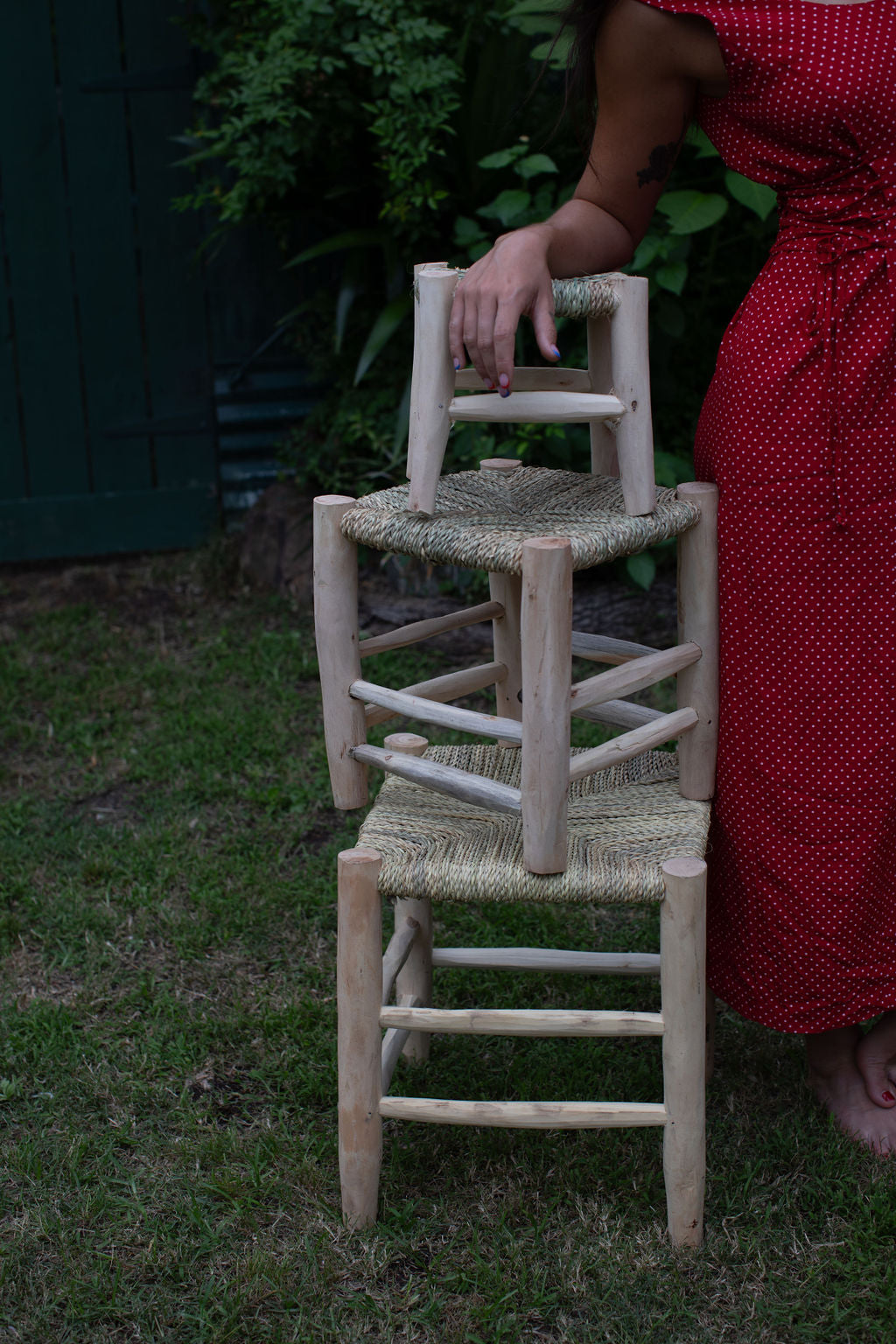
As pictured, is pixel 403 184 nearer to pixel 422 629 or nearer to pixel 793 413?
pixel 422 629

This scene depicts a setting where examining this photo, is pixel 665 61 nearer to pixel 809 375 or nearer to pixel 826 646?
pixel 809 375

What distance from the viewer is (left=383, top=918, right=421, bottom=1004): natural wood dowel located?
6.06 ft

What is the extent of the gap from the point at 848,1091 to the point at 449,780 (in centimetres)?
79

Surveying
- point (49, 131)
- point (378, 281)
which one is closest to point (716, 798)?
point (378, 281)

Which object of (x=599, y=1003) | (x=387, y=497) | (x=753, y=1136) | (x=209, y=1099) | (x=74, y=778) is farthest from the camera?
(x=74, y=778)

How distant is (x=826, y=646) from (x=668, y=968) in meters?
0.45

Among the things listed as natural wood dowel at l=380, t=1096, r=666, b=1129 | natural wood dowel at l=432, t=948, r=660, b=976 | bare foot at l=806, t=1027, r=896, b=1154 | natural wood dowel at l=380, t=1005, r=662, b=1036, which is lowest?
bare foot at l=806, t=1027, r=896, b=1154

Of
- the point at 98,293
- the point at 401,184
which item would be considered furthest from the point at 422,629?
the point at 98,293

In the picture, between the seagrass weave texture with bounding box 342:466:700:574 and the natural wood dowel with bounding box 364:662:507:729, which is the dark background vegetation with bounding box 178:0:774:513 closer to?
the natural wood dowel with bounding box 364:662:507:729

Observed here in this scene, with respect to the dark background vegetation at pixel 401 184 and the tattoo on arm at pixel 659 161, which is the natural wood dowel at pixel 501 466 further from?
the dark background vegetation at pixel 401 184

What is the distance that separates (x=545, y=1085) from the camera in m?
2.02

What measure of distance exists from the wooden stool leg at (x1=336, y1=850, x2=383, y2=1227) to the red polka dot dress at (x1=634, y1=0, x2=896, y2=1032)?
20.2 inches

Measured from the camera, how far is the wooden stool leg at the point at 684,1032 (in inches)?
61.4

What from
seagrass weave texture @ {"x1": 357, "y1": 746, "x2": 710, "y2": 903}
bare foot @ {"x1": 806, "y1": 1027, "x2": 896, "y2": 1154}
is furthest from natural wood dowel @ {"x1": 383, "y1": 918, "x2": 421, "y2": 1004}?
bare foot @ {"x1": 806, "y1": 1027, "x2": 896, "y2": 1154}
